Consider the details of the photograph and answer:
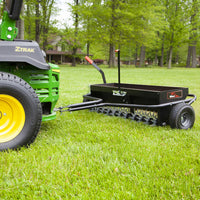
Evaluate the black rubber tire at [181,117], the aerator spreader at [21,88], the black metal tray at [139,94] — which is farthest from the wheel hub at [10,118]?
the black rubber tire at [181,117]

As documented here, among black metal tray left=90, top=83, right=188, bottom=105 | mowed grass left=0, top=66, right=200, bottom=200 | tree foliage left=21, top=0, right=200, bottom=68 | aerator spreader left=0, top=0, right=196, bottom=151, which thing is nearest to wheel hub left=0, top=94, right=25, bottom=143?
aerator spreader left=0, top=0, right=196, bottom=151

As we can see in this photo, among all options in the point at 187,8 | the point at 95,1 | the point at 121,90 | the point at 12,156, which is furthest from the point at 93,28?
the point at 12,156

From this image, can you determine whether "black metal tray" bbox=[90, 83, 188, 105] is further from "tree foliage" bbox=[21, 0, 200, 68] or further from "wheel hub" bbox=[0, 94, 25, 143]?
"tree foliage" bbox=[21, 0, 200, 68]

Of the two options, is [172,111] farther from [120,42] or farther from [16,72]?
[120,42]

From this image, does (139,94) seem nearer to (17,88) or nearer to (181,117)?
(181,117)

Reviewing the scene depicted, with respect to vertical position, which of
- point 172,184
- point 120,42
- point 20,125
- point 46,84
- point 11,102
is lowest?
point 172,184

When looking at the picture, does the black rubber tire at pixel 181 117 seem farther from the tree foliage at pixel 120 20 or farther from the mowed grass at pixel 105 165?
the tree foliage at pixel 120 20

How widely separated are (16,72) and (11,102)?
40cm

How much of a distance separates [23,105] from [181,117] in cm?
210

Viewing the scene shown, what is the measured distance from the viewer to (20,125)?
2389 mm

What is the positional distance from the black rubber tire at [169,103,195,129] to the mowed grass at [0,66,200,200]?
0.13m

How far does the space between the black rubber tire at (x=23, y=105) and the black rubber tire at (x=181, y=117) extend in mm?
1772

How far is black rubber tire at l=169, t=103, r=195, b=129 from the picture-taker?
10.5 ft

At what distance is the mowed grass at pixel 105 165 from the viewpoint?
5.67ft
